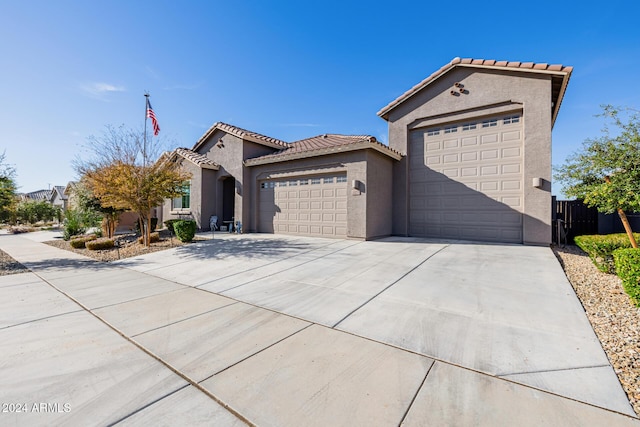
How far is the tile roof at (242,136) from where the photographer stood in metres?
13.6

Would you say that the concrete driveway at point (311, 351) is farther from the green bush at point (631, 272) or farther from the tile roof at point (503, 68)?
the tile roof at point (503, 68)

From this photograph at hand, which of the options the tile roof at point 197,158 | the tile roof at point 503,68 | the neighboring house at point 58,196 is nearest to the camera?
the tile roof at point 503,68

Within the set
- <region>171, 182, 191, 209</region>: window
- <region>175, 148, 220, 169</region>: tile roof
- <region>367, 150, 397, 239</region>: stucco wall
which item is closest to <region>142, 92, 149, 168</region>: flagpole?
<region>175, 148, 220, 169</region>: tile roof

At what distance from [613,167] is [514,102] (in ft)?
15.0

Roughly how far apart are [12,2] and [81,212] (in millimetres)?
9614

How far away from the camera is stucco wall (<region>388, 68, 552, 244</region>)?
350 inches

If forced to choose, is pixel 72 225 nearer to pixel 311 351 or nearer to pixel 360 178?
pixel 360 178

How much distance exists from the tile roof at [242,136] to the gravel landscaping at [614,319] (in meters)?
13.3

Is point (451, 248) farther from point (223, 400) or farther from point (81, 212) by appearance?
point (81, 212)

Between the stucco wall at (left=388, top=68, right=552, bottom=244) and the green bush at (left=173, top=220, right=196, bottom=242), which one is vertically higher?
the stucco wall at (left=388, top=68, right=552, bottom=244)

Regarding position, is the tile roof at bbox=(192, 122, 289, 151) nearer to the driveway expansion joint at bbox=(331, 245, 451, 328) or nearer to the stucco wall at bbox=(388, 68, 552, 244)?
the stucco wall at bbox=(388, 68, 552, 244)

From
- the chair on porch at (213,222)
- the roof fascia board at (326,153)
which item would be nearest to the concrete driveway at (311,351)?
the roof fascia board at (326,153)

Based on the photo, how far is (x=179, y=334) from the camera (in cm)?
327

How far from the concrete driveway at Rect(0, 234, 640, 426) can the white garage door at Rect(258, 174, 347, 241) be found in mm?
5358
